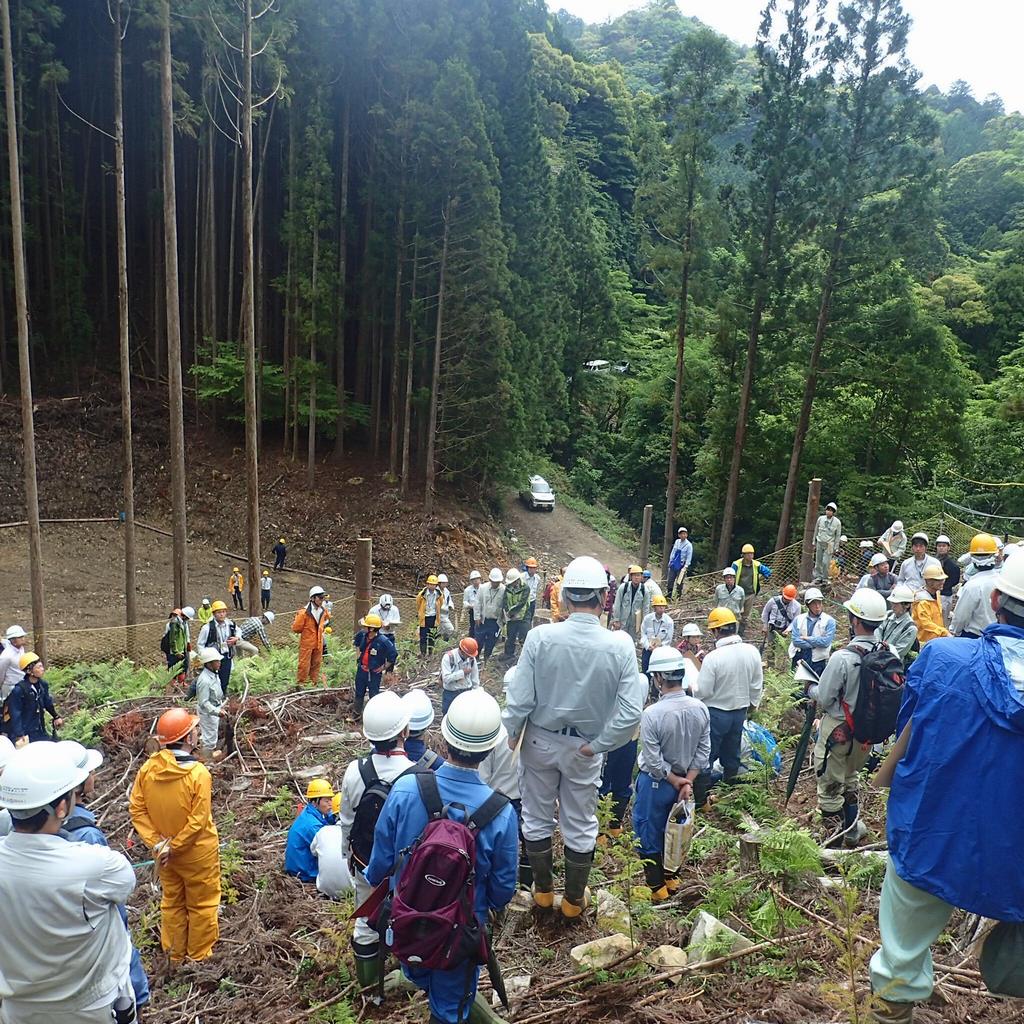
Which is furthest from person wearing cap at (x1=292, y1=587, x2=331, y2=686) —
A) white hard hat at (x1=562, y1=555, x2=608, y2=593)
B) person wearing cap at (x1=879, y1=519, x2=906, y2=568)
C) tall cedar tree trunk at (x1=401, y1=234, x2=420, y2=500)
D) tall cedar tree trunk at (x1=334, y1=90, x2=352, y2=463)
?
tall cedar tree trunk at (x1=334, y1=90, x2=352, y2=463)

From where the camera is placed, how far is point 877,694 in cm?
524

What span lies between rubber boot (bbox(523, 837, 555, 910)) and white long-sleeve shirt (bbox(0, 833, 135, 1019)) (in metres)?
2.18

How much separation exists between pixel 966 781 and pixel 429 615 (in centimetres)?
1287

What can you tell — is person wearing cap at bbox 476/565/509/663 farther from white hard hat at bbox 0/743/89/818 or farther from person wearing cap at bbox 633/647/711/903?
white hard hat at bbox 0/743/89/818

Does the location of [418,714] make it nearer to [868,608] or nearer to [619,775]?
[619,775]

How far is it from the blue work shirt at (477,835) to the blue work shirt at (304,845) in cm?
275

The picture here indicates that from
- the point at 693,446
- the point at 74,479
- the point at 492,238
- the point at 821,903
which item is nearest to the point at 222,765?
the point at 821,903

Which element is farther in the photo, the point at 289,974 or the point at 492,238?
the point at 492,238

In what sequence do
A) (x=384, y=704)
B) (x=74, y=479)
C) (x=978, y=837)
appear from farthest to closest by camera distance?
(x=74, y=479) → (x=384, y=704) → (x=978, y=837)

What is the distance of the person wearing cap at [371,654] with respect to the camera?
1050 cm

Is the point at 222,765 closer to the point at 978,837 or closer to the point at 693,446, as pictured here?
→ the point at 978,837

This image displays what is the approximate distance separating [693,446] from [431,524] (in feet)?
41.2

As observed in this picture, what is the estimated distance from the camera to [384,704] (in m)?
4.01

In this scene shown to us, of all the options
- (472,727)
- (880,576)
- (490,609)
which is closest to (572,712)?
(472,727)
